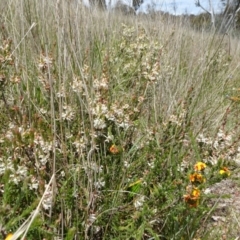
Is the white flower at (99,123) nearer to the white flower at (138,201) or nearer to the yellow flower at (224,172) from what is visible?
the white flower at (138,201)

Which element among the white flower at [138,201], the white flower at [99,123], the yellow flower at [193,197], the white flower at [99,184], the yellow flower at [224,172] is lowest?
the white flower at [138,201]

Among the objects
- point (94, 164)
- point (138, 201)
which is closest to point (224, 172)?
point (138, 201)

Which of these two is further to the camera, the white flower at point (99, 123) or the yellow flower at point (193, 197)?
the white flower at point (99, 123)

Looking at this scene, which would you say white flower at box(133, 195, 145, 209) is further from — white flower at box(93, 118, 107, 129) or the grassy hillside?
white flower at box(93, 118, 107, 129)

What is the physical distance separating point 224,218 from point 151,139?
0.44 metres

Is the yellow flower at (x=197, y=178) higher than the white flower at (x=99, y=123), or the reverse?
the white flower at (x=99, y=123)

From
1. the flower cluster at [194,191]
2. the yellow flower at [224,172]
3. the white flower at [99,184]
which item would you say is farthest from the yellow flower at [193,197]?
the white flower at [99,184]

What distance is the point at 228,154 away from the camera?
3.53 feet

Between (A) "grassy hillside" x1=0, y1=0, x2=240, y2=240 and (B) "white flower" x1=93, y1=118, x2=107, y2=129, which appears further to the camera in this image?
(B) "white flower" x1=93, y1=118, x2=107, y2=129

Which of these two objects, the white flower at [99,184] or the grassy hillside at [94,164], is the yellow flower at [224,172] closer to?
the grassy hillside at [94,164]

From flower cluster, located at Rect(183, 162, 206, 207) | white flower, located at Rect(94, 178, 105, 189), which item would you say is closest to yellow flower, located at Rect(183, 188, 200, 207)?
flower cluster, located at Rect(183, 162, 206, 207)

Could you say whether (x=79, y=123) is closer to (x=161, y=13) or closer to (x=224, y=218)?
(x=224, y=218)

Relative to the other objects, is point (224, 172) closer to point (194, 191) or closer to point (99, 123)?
point (194, 191)

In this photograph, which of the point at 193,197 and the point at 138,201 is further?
the point at 138,201
